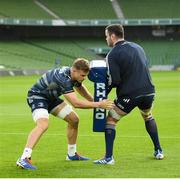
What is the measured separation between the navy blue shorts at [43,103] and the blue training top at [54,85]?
0.21 feet

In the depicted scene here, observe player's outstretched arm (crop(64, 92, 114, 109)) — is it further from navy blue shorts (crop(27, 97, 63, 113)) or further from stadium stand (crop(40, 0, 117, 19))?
stadium stand (crop(40, 0, 117, 19))

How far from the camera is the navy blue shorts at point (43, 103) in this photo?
941cm

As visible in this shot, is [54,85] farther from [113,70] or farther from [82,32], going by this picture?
[82,32]

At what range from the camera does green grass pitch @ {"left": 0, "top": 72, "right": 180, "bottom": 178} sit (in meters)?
8.64

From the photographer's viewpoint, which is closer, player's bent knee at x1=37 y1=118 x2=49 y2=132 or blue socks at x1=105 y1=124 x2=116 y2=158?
player's bent knee at x1=37 y1=118 x2=49 y2=132

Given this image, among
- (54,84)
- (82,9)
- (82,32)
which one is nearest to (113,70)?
(54,84)

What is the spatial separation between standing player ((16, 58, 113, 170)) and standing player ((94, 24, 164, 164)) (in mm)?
501

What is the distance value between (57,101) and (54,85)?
1.69 ft

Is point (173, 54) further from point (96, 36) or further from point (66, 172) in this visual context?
point (66, 172)

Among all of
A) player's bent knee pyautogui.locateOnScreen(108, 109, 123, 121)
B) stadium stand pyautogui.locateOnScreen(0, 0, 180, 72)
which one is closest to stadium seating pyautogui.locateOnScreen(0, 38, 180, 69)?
stadium stand pyautogui.locateOnScreen(0, 0, 180, 72)

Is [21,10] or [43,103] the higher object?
[21,10]

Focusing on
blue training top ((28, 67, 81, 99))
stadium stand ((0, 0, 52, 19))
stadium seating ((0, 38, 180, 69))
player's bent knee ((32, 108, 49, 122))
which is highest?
stadium stand ((0, 0, 52, 19))

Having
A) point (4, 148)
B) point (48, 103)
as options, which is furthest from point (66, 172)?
point (4, 148)

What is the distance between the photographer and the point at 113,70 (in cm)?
937
